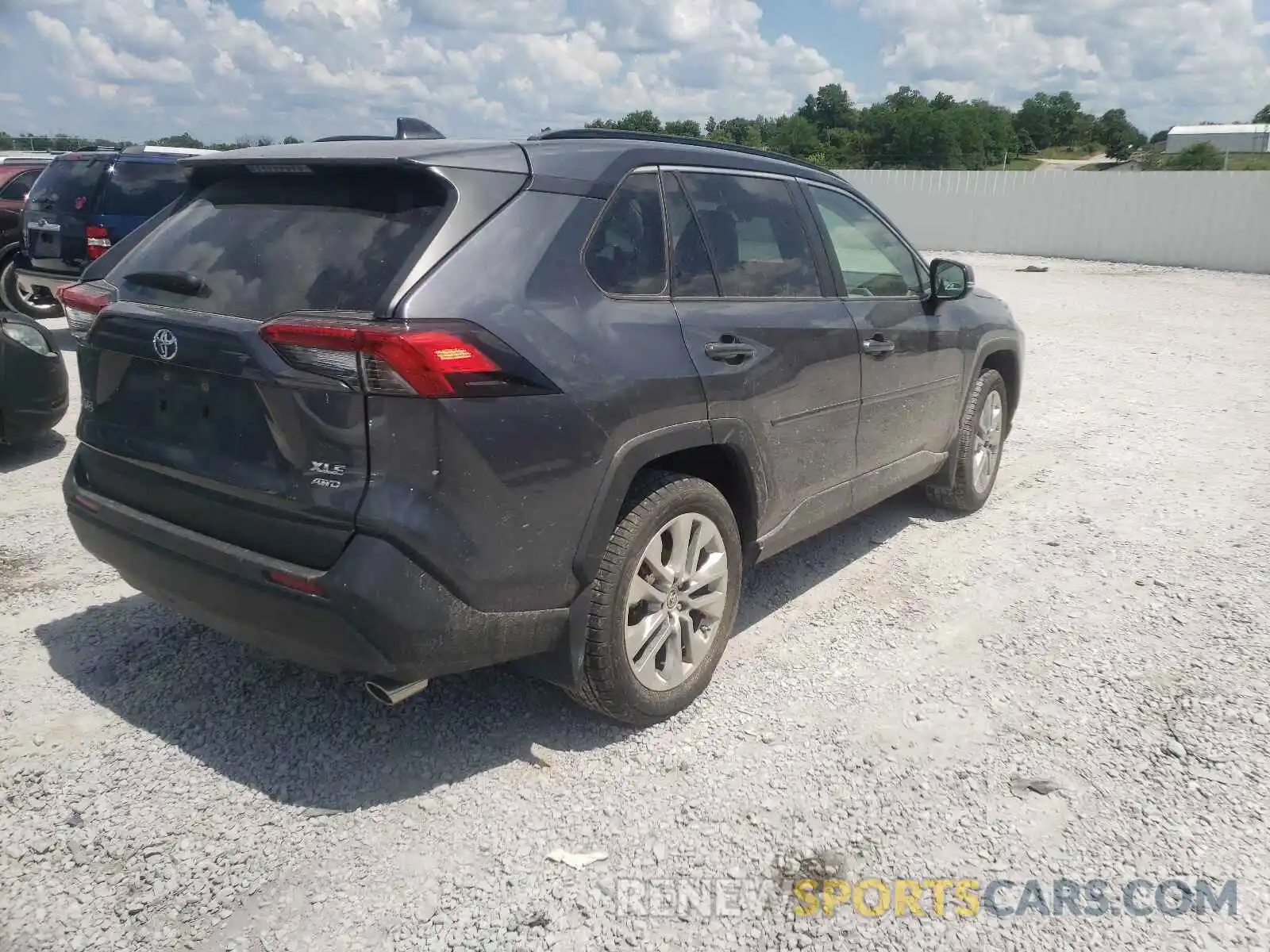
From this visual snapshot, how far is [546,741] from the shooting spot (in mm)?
3383

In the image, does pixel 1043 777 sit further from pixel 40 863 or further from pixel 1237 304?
pixel 1237 304

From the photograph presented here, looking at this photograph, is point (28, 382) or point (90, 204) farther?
point (90, 204)

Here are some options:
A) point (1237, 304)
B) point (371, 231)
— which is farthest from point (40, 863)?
point (1237, 304)

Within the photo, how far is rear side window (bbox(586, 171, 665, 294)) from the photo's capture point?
10.3 feet

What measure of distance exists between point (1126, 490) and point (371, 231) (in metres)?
5.12

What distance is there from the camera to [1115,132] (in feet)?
297

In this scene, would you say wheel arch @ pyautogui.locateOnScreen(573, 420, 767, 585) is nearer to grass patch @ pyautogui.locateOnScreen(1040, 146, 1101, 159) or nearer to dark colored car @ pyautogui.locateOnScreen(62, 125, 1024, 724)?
dark colored car @ pyautogui.locateOnScreen(62, 125, 1024, 724)

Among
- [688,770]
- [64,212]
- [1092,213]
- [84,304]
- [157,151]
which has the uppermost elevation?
[157,151]

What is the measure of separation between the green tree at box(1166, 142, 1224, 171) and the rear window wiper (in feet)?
166

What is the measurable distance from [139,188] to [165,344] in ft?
28.6

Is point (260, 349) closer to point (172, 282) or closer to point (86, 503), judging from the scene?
point (172, 282)

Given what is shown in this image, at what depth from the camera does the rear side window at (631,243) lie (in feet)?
10.3

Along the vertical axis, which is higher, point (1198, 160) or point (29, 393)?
point (1198, 160)

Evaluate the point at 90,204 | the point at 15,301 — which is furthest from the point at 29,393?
the point at 15,301
